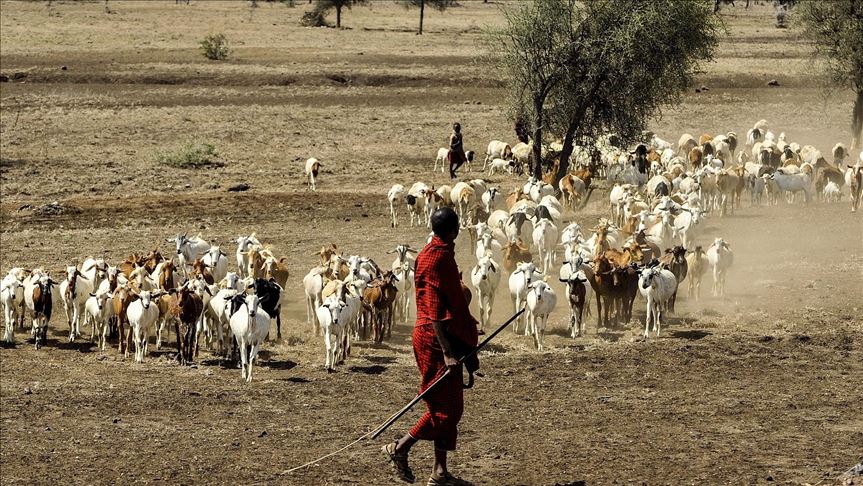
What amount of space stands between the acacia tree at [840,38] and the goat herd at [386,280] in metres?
9.14

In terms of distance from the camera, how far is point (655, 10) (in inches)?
1089

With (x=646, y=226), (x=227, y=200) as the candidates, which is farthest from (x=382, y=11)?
(x=646, y=226)

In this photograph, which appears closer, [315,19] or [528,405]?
[528,405]

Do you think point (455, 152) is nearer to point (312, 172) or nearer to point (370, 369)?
point (312, 172)

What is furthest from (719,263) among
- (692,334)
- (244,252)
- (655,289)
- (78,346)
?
(78,346)

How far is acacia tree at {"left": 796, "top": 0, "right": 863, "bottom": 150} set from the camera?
34875 mm

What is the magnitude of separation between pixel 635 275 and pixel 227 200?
1295 cm

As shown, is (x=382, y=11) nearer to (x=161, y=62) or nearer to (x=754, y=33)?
(x=754, y=33)

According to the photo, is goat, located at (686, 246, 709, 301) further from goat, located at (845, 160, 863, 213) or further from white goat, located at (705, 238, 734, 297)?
goat, located at (845, 160, 863, 213)

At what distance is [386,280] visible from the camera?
18.6 m

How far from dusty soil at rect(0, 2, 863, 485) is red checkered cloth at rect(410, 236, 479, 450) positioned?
1389 millimetres

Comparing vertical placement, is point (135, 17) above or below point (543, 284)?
above

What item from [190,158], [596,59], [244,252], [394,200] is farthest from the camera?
[190,158]

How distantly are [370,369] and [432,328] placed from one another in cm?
685
